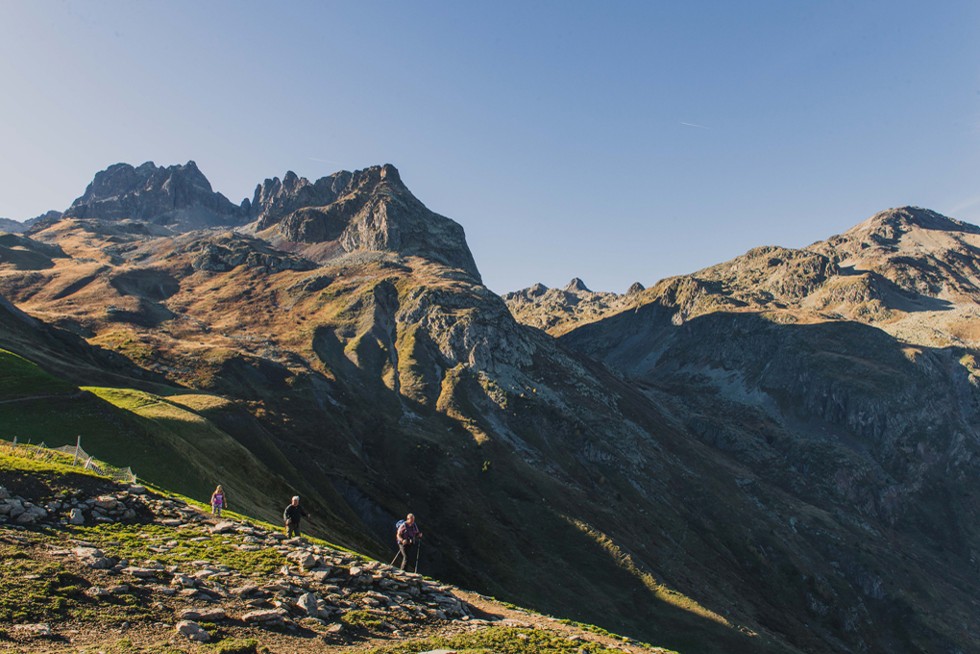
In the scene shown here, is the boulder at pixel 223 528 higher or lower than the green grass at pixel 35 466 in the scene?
lower

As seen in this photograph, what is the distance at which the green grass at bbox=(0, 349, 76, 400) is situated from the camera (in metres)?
42.5

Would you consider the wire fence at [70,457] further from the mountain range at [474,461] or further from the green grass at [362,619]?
the green grass at [362,619]

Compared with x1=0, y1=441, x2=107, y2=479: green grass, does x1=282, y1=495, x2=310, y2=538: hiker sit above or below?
below

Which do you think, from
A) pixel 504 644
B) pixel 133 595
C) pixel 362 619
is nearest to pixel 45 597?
pixel 133 595

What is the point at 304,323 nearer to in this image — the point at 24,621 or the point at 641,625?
the point at 641,625

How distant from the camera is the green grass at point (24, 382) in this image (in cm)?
4250

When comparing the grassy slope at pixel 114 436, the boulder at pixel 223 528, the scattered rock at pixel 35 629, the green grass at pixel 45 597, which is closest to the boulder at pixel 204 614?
the green grass at pixel 45 597

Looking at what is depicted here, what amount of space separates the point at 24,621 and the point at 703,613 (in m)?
104

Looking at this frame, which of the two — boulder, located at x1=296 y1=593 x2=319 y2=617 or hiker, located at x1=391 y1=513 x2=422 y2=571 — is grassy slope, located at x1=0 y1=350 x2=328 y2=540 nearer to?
hiker, located at x1=391 y1=513 x2=422 y2=571

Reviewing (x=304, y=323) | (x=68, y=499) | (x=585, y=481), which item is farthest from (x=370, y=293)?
(x=68, y=499)

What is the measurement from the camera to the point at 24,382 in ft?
144

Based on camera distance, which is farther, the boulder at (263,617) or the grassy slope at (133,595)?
the boulder at (263,617)

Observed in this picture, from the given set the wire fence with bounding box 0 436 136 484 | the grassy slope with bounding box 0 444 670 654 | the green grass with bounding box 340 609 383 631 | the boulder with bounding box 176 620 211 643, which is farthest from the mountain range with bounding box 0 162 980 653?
the boulder with bounding box 176 620 211 643

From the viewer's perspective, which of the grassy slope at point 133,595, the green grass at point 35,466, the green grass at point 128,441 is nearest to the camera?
the grassy slope at point 133,595
